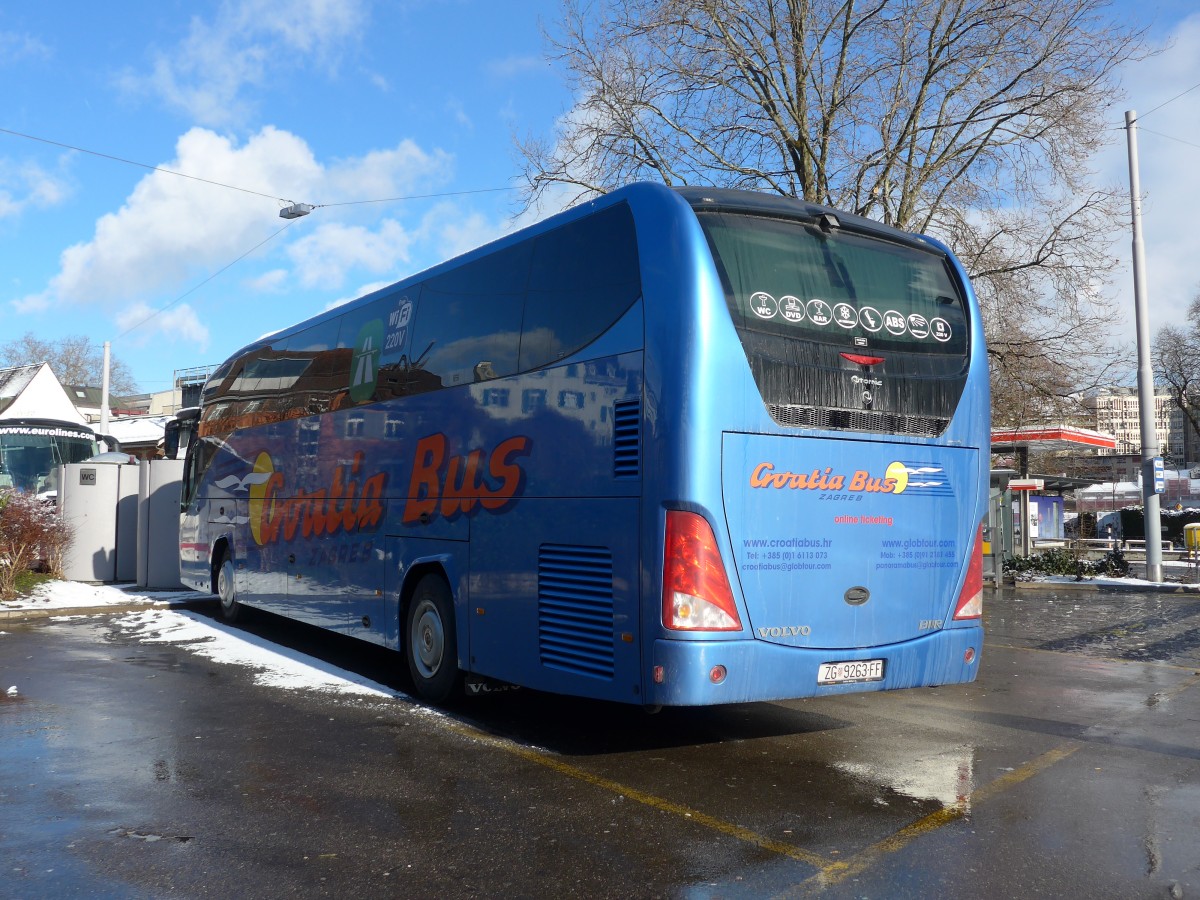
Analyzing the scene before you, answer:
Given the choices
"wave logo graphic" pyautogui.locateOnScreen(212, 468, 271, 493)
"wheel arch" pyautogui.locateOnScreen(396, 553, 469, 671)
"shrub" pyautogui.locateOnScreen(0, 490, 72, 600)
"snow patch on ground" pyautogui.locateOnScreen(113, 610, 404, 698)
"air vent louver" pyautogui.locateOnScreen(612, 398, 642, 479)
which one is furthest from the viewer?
"shrub" pyautogui.locateOnScreen(0, 490, 72, 600)

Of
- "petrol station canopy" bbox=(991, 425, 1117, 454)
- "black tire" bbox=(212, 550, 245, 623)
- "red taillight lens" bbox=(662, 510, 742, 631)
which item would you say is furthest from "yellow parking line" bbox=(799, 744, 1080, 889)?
"petrol station canopy" bbox=(991, 425, 1117, 454)

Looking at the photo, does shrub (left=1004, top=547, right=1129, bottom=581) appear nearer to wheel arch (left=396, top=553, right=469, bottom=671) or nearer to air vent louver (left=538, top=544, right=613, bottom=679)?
wheel arch (left=396, top=553, right=469, bottom=671)

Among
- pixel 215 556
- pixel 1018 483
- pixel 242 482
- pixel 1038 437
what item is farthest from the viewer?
pixel 1018 483

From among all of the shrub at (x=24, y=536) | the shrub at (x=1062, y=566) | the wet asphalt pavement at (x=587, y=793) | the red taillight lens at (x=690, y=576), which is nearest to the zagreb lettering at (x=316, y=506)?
the wet asphalt pavement at (x=587, y=793)

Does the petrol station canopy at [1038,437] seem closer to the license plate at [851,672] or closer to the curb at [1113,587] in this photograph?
the curb at [1113,587]

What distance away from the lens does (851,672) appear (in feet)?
22.4

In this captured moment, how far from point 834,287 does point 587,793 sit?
11.7 feet

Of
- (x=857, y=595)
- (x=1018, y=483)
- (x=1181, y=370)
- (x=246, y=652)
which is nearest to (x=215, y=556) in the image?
(x=246, y=652)

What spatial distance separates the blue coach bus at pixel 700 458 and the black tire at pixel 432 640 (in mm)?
29

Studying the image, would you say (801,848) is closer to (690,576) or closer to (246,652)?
(690,576)

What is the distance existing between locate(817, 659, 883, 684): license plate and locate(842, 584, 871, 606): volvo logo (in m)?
0.37

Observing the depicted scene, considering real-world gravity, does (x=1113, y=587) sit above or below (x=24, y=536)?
below

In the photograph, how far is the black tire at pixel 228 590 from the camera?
14211mm

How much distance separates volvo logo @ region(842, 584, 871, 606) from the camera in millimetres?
6855
